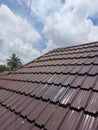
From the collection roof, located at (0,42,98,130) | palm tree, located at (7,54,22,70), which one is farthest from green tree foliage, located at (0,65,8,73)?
roof, located at (0,42,98,130)

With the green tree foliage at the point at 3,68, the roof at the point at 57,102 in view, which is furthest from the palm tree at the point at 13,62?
the roof at the point at 57,102

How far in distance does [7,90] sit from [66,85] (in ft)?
6.76

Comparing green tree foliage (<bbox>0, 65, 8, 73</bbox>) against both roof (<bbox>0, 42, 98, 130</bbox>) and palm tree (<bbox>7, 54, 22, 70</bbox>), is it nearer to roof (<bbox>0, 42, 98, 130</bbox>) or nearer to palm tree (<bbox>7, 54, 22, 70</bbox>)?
palm tree (<bbox>7, 54, 22, 70</bbox>)

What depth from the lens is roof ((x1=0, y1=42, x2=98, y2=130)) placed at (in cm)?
257

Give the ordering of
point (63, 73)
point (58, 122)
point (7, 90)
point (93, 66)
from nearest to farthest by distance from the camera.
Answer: point (58, 122), point (93, 66), point (63, 73), point (7, 90)

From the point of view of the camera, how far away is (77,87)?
3.28m

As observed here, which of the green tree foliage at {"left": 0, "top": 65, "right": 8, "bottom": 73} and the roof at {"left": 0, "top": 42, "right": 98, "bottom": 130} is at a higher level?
the green tree foliage at {"left": 0, "top": 65, "right": 8, "bottom": 73}

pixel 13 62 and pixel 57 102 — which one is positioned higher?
pixel 13 62

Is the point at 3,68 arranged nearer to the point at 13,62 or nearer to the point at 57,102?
the point at 13,62

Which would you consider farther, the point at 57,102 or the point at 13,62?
the point at 13,62

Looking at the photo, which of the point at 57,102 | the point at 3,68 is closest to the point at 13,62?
the point at 3,68

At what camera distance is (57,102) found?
3.15m

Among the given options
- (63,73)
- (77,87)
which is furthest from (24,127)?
(63,73)

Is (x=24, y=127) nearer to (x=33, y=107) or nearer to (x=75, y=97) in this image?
(x=33, y=107)
